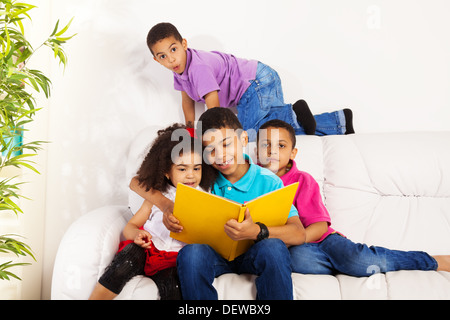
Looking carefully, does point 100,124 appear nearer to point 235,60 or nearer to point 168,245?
point 235,60

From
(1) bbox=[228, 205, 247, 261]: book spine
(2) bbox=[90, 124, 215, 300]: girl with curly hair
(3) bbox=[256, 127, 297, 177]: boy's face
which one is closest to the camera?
(1) bbox=[228, 205, 247, 261]: book spine

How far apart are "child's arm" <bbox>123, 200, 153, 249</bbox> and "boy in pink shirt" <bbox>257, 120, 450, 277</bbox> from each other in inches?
19.8

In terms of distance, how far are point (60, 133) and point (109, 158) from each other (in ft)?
0.90

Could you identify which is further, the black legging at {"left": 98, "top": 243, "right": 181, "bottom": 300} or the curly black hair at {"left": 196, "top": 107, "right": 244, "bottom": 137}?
the curly black hair at {"left": 196, "top": 107, "right": 244, "bottom": 137}

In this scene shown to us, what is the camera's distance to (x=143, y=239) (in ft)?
4.38

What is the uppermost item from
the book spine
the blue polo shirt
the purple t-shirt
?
the purple t-shirt

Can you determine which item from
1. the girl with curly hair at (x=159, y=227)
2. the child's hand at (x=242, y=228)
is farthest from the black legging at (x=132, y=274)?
the child's hand at (x=242, y=228)

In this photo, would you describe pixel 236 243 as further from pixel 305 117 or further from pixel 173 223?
pixel 305 117

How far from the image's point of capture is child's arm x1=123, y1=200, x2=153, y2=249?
1.32 meters

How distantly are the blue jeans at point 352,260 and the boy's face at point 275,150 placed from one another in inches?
14.1

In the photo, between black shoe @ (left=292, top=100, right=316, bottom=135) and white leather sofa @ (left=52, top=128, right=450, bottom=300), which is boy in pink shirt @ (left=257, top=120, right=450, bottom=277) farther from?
black shoe @ (left=292, top=100, right=316, bottom=135)

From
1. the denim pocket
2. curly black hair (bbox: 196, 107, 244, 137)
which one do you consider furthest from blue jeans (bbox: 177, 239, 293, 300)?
the denim pocket
